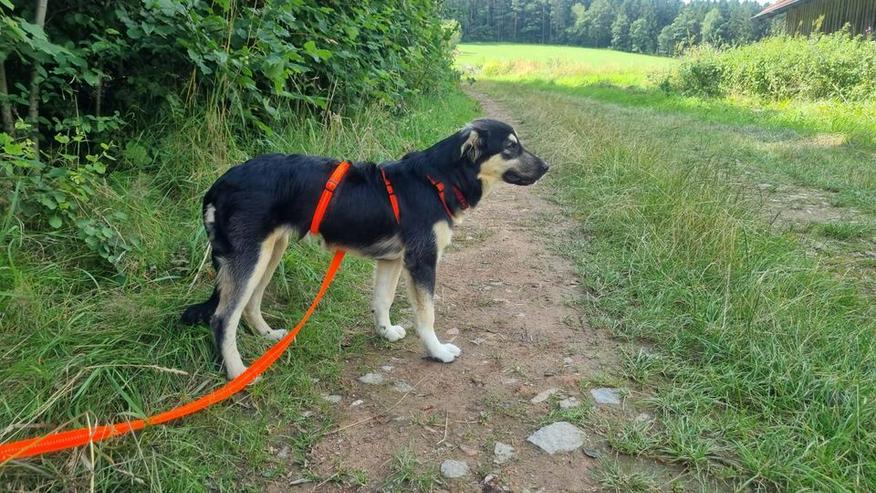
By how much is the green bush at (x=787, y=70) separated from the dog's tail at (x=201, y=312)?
16162 millimetres

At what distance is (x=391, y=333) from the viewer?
3588mm

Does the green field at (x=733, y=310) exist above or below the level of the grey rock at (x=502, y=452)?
above

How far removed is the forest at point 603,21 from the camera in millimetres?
67438

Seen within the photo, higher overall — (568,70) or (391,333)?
(568,70)

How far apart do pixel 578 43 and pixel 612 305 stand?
8528 cm

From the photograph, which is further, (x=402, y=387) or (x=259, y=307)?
(x=259, y=307)

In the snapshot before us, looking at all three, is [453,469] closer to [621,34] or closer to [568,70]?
[568,70]

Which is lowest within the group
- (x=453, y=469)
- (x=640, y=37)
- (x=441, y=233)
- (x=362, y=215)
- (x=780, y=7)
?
(x=453, y=469)

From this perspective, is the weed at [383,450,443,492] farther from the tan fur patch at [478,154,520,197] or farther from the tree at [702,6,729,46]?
the tree at [702,6,729,46]

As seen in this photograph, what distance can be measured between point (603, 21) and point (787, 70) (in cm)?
7286

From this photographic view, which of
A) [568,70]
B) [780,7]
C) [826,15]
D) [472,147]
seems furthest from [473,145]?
[568,70]

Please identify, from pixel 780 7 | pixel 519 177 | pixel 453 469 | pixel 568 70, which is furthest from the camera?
pixel 568 70

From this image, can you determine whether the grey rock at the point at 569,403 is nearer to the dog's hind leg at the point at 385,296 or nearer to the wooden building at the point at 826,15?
the dog's hind leg at the point at 385,296

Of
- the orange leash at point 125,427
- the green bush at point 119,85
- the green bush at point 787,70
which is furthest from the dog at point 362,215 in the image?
the green bush at point 787,70
